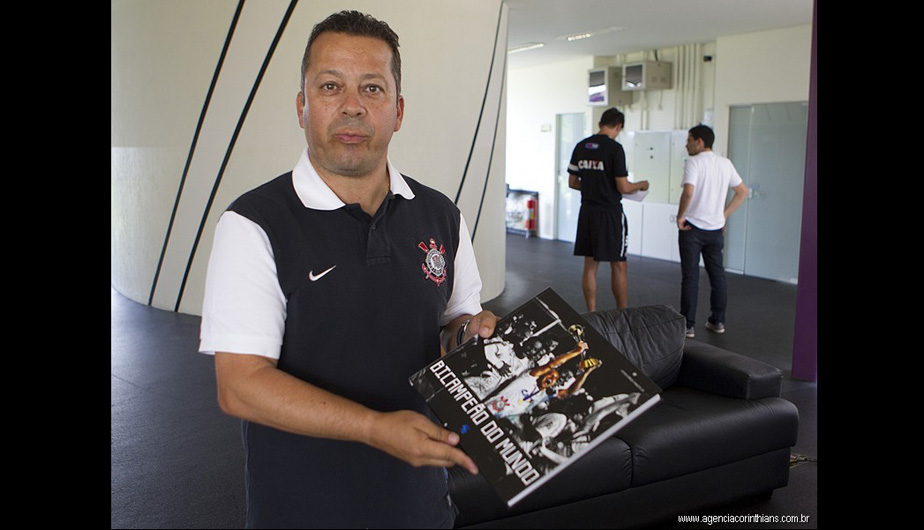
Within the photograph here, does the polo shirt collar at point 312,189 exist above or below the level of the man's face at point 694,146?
below

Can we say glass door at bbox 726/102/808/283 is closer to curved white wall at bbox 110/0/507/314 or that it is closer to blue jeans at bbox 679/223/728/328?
blue jeans at bbox 679/223/728/328

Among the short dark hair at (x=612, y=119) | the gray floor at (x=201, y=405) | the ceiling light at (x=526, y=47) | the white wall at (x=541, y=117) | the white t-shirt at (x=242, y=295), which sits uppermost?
the ceiling light at (x=526, y=47)

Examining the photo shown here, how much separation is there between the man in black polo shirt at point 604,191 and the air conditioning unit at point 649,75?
3.86 m

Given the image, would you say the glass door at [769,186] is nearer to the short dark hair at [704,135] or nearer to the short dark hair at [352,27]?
the short dark hair at [704,135]

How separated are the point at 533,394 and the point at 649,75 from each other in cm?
853

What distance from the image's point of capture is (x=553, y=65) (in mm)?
10555

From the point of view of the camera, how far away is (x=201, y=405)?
3541mm

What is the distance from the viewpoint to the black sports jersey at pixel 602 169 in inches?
207

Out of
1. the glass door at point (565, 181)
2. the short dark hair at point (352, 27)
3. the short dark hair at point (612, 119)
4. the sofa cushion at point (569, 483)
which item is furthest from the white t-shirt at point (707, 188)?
the glass door at point (565, 181)

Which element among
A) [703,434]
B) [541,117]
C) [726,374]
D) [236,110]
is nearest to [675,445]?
[703,434]

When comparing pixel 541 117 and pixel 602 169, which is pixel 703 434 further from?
pixel 541 117

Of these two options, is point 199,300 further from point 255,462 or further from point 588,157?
point 255,462

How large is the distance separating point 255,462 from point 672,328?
213cm

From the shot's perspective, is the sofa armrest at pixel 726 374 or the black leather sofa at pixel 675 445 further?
the sofa armrest at pixel 726 374
